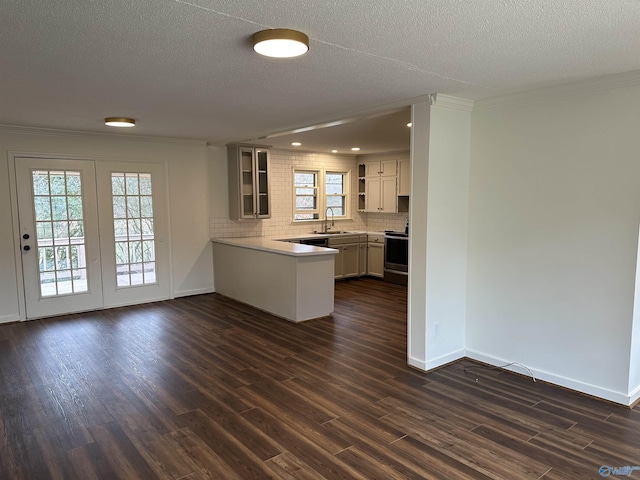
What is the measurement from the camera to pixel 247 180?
6.80 metres

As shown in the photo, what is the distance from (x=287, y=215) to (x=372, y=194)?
177 cm

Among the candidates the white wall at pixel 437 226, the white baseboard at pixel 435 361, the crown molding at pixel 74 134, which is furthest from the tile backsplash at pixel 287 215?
the white baseboard at pixel 435 361

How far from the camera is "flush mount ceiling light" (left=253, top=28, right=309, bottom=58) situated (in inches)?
83.5

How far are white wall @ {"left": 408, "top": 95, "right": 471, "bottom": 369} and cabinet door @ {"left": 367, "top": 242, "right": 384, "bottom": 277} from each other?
3918mm

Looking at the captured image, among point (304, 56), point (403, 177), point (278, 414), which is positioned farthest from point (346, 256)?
point (304, 56)

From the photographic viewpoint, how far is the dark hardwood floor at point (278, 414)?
2.41 m

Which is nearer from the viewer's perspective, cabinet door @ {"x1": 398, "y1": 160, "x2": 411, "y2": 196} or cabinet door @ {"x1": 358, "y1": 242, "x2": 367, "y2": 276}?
cabinet door @ {"x1": 398, "y1": 160, "x2": 411, "y2": 196}

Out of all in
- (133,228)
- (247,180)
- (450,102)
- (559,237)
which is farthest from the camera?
(247,180)

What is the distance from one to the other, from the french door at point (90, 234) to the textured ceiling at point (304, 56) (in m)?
1.63

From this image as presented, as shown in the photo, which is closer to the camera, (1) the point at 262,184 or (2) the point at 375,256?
(1) the point at 262,184

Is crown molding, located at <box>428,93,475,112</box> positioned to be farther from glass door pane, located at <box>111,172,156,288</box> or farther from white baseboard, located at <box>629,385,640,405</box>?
glass door pane, located at <box>111,172,156,288</box>

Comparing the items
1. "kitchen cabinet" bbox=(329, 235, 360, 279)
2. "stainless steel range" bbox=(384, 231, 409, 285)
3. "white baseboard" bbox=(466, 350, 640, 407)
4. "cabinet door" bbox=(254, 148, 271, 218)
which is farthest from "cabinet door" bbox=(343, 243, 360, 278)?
"white baseboard" bbox=(466, 350, 640, 407)

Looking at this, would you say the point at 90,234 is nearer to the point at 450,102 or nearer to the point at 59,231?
the point at 59,231
